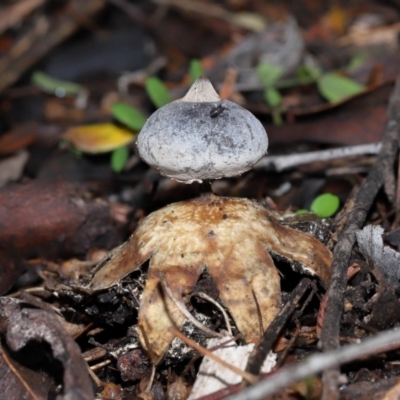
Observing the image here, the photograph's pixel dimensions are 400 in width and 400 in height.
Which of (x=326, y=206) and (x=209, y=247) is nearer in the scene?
(x=209, y=247)

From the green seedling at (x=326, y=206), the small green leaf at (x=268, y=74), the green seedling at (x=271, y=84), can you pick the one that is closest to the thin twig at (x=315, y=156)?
the green seedling at (x=326, y=206)

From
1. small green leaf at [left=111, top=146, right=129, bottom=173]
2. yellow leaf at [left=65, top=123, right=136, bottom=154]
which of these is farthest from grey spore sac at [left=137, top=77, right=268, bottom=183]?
yellow leaf at [left=65, top=123, right=136, bottom=154]

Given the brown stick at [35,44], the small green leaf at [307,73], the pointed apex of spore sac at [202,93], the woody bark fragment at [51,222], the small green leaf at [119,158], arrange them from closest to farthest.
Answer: the pointed apex of spore sac at [202,93] < the woody bark fragment at [51,222] < the small green leaf at [119,158] < the small green leaf at [307,73] < the brown stick at [35,44]

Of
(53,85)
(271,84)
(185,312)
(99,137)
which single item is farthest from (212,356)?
(53,85)

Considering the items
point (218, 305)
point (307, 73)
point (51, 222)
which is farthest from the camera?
point (307, 73)

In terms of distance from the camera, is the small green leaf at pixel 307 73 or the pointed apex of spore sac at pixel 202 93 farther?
the small green leaf at pixel 307 73

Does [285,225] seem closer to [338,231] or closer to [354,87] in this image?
[338,231]

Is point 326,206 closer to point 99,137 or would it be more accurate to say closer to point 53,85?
point 99,137

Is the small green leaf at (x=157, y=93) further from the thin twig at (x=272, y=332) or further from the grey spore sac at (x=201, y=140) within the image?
the thin twig at (x=272, y=332)
